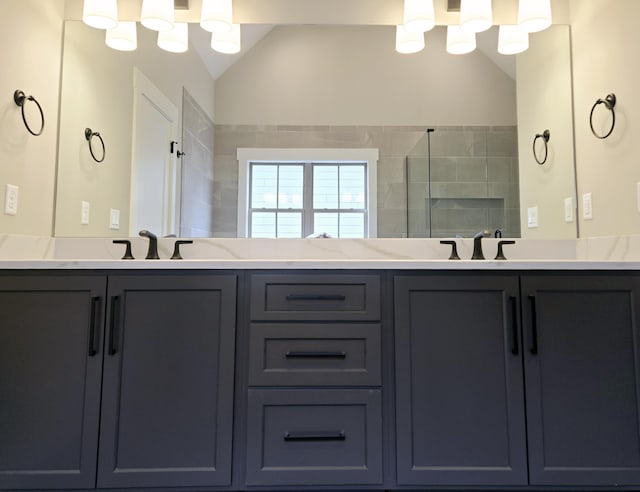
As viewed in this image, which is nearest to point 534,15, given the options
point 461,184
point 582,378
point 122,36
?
point 461,184

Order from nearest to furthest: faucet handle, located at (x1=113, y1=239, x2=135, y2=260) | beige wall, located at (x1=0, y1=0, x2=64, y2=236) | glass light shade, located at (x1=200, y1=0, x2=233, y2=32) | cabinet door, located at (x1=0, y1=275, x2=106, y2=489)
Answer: cabinet door, located at (x1=0, y1=275, x2=106, y2=489), beige wall, located at (x1=0, y1=0, x2=64, y2=236), faucet handle, located at (x1=113, y1=239, x2=135, y2=260), glass light shade, located at (x1=200, y1=0, x2=233, y2=32)

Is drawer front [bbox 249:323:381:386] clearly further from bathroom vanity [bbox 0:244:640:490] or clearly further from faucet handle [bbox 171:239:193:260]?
faucet handle [bbox 171:239:193:260]

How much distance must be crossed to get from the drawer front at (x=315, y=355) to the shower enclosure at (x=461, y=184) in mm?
718

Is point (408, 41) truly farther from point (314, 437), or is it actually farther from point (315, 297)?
point (314, 437)

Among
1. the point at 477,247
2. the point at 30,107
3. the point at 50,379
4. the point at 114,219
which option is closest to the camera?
the point at 50,379

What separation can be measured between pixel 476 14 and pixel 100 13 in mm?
1721

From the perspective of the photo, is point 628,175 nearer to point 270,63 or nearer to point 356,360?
point 356,360

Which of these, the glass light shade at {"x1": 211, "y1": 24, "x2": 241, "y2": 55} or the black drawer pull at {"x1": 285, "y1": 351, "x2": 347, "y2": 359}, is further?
the glass light shade at {"x1": 211, "y1": 24, "x2": 241, "y2": 55}

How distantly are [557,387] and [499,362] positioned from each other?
20cm

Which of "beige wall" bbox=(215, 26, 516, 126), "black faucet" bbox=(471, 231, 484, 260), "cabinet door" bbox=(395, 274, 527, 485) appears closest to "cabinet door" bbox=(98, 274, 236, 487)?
"cabinet door" bbox=(395, 274, 527, 485)

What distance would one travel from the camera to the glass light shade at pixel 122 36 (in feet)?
5.98

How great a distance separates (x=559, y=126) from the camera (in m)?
1.87

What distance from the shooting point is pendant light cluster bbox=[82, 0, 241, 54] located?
5.70 feet

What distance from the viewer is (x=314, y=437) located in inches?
49.1
